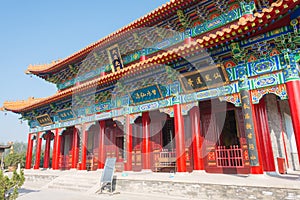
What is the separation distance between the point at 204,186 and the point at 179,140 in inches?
77.3

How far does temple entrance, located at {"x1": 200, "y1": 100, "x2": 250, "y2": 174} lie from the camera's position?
22.9 feet

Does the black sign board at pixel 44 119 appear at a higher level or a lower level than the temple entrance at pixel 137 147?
higher

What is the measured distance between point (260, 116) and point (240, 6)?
3891mm

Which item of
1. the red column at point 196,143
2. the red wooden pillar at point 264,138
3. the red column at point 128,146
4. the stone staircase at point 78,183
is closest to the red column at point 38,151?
the stone staircase at point 78,183

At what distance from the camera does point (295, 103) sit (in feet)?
17.5

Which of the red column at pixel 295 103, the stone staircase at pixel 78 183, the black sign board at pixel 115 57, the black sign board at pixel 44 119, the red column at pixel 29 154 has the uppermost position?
the black sign board at pixel 115 57

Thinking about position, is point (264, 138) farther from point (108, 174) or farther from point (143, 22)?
point (143, 22)

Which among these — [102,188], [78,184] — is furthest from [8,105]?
[102,188]

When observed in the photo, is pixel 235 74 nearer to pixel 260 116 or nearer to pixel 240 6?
pixel 260 116

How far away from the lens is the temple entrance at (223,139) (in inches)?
275

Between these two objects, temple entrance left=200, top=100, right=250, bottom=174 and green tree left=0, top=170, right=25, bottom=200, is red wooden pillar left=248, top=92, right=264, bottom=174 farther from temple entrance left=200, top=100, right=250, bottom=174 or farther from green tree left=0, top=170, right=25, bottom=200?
green tree left=0, top=170, right=25, bottom=200

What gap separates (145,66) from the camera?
7.20 metres

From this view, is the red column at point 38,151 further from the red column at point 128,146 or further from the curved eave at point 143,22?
the red column at point 128,146

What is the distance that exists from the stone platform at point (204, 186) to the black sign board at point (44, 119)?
18.4 ft
